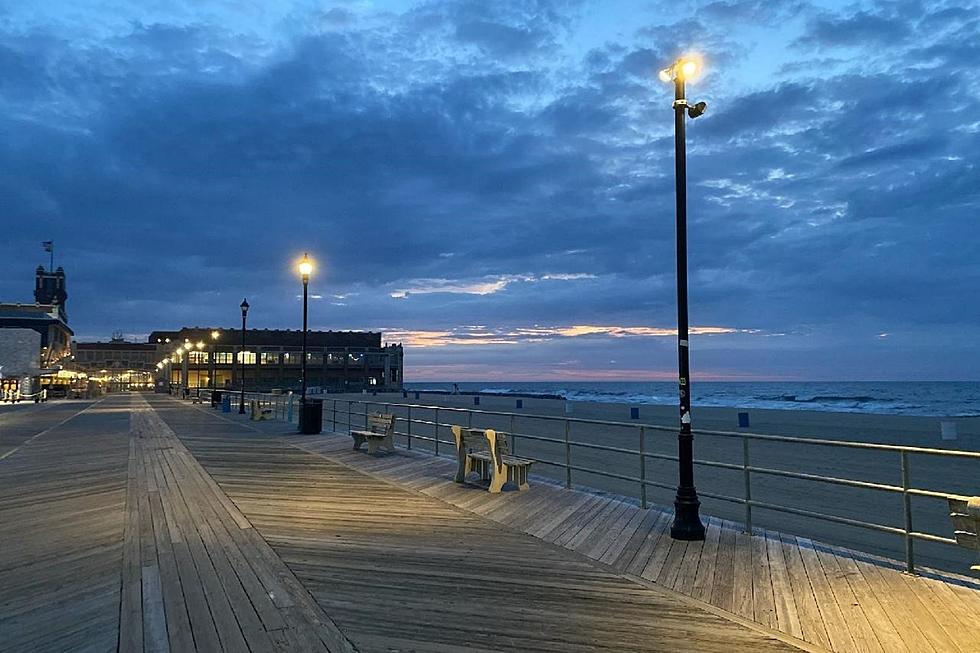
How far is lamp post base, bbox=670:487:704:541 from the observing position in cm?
707

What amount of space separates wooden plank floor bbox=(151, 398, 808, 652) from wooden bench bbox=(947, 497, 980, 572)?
6.11ft

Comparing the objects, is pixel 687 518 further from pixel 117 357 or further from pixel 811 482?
pixel 117 357

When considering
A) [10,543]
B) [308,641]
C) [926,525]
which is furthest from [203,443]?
[926,525]

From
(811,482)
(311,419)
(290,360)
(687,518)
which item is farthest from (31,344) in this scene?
(687,518)

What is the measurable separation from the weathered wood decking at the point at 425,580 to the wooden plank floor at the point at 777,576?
0.08 ft

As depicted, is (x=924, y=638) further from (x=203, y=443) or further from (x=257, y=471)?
(x=203, y=443)

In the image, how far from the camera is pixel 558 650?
429cm

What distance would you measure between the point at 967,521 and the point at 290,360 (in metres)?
125

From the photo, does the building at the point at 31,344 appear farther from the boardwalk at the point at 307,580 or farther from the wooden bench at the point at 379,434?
the boardwalk at the point at 307,580

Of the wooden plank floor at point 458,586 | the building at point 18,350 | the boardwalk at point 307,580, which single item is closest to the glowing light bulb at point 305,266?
the boardwalk at point 307,580

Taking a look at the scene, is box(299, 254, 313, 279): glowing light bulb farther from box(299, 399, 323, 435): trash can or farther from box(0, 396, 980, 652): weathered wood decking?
box(0, 396, 980, 652): weathered wood decking

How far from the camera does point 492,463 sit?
10.1m

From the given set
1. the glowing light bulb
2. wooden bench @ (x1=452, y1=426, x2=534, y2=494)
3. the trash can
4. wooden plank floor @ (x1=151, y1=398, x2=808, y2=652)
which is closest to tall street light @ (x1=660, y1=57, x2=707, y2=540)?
wooden plank floor @ (x1=151, y1=398, x2=808, y2=652)

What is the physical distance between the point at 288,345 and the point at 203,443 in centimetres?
11164
